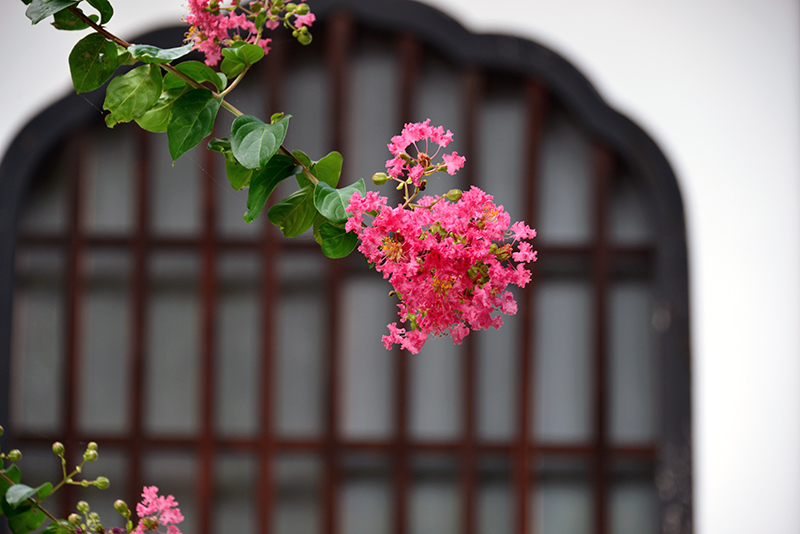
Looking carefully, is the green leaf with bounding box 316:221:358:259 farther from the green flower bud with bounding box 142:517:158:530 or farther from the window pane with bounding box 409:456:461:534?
the window pane with bounding box 409:456:461:534

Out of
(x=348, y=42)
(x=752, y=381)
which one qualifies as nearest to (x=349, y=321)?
(x=348, y=42)

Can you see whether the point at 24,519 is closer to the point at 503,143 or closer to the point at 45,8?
the point at 45,8

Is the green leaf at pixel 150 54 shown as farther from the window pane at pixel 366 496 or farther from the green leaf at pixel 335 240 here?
the window pane at pixel 366 496

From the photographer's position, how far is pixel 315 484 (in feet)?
4.02

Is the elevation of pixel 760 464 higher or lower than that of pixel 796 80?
lower

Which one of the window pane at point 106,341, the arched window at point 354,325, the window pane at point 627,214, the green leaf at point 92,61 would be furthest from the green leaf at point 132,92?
the window pane at point 627,214

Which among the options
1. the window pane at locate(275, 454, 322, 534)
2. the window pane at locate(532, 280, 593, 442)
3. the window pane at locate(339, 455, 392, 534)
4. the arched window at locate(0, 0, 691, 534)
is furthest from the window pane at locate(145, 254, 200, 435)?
the window pane at locate(532, 280, 593, 442)

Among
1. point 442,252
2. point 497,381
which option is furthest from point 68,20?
point 497,381

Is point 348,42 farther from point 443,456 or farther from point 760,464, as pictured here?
point 760,464

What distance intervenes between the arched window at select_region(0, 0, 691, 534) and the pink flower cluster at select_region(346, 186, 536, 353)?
0.89m

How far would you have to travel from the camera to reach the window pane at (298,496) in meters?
1.22

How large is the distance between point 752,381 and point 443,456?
2.19 feet

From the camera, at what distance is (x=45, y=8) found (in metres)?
0.34

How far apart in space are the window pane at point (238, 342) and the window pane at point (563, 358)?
62 cm
